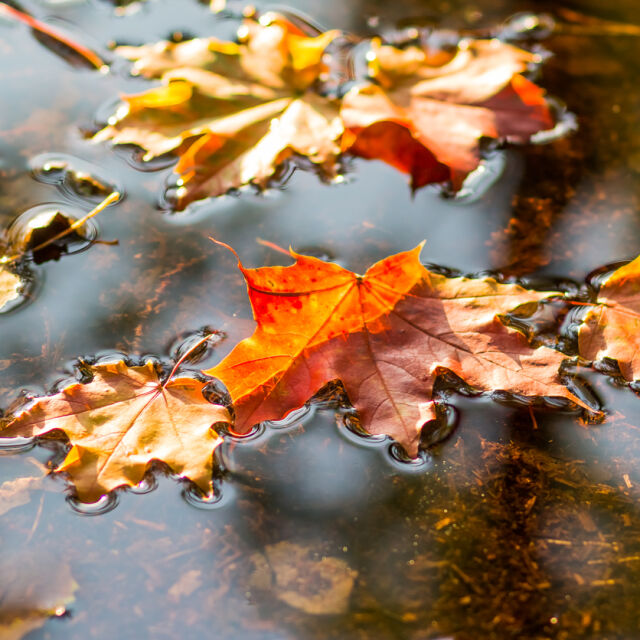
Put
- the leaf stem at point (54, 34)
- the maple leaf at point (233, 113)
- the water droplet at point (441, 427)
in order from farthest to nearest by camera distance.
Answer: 1. the leaf stem at point (54, 34)
2. the maple leaf at point (233, 113)
3. the water droplet at point (441, 427)

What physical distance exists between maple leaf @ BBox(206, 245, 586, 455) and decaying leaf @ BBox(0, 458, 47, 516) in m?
0.42

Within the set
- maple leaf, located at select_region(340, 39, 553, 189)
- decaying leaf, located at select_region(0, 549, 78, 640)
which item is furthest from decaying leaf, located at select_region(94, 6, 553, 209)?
decaying leaf, located at select_region(0, 549, 78, 640)

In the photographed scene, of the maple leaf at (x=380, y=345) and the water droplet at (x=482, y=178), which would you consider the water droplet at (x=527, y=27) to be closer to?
the water droplet at (x=482, y=178)

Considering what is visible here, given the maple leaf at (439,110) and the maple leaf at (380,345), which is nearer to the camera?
the maple leaf at (380,345)

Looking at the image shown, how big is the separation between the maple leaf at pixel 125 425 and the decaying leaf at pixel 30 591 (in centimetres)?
14

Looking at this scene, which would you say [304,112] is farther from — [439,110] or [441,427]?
[441,427]

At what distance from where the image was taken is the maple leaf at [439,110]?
65.4 inches

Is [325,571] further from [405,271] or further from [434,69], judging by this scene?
[434,69]

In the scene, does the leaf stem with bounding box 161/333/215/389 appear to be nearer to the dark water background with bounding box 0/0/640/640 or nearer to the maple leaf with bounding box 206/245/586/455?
the dark water background with bounding box 0/0/640/640

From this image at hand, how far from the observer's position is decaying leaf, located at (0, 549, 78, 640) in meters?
1.06

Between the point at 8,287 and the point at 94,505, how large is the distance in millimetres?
630

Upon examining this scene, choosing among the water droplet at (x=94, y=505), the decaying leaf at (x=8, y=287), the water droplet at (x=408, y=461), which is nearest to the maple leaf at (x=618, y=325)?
the water droplet at (x=408, y=461)

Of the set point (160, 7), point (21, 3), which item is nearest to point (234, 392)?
Answer: point (160, 7)

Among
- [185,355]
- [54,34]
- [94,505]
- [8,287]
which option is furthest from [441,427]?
[54,34]
